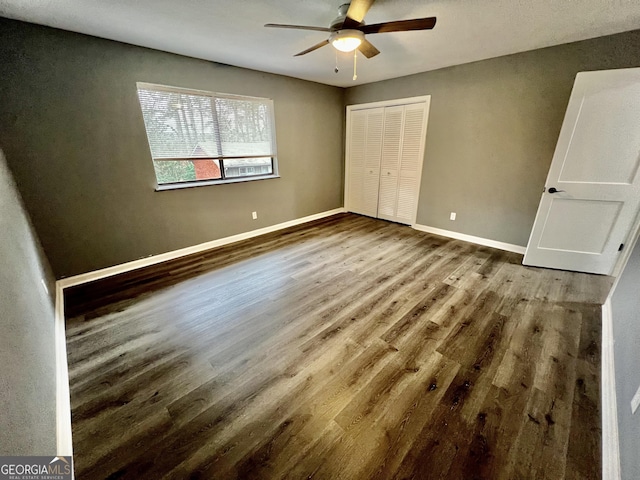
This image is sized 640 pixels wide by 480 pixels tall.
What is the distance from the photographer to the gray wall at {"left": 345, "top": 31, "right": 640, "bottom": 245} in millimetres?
2699

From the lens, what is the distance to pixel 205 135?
3264mm

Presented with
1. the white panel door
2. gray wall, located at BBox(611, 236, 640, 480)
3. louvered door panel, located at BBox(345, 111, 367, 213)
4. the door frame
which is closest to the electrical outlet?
gray wall, located at BBox(611, 236, 640, 480)

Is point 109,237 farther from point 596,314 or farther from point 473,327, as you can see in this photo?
point 596,314

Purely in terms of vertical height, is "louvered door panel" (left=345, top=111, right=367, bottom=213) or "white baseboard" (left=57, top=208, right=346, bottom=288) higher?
"louvered door panel" (left=345, top=111, right=367, bottom=213)

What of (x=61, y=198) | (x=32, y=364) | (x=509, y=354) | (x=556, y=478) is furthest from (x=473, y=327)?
(x=61, y=198)

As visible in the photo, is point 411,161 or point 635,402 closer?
point 635,402

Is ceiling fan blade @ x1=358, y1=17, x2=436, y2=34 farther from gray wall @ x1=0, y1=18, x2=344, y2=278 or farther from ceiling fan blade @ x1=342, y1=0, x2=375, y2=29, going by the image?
gray wall @ x1=0, y1=18, x2=344, y2=278

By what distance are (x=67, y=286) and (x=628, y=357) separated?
4.51 metres

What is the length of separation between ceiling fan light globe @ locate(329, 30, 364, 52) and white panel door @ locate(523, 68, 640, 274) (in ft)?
7.35

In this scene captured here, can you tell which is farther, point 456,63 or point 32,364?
point 456,63

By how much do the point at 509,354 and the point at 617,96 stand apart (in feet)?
8.50

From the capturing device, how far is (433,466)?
1.17m

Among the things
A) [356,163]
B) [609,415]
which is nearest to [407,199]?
[356,163]

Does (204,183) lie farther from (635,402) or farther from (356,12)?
(635,402)
